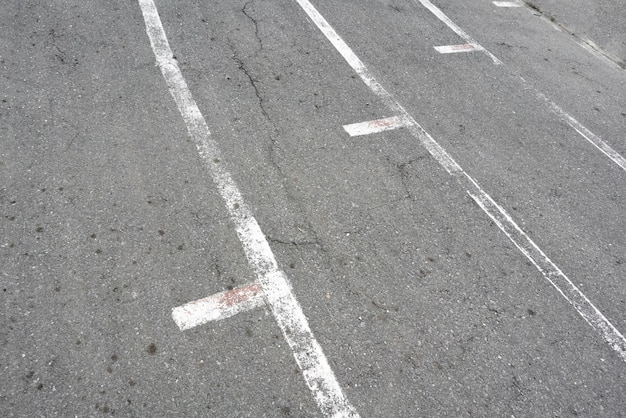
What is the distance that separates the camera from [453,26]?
7.69 m

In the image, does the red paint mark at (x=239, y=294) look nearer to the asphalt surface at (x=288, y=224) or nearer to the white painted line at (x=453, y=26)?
the asphalt surface at (x=288, y=224)

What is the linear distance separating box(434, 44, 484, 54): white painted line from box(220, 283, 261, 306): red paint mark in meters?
5.23

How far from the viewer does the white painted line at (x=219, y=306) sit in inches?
132

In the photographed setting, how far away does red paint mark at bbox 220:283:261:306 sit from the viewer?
11.4ft

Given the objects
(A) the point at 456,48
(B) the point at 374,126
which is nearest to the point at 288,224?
(B) the point at 374,126

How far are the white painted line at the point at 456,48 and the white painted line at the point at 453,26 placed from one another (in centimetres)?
6

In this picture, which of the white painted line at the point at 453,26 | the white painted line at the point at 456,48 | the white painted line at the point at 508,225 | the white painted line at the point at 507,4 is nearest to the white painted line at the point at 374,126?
the white painted line at the point at 508,225

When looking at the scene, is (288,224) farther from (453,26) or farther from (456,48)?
(453,26)

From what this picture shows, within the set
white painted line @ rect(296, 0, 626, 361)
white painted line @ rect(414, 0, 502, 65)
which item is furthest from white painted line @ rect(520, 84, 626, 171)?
white painted line @ rect(296, 0, 626, 361)

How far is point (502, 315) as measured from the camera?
147 inches

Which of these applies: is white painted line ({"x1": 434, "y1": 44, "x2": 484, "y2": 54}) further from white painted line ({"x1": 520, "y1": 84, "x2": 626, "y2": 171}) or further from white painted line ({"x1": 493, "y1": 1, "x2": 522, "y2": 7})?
white painted line ({"x1": 493, "y1": 1, "x2": 522, "y2": 7})

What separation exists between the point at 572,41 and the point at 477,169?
16.6 feet

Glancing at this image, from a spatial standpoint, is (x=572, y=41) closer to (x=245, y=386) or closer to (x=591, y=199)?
(x=591, y=199)

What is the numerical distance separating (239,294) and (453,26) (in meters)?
6.47
